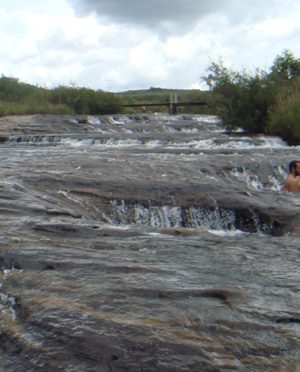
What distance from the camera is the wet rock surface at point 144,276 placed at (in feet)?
10.2

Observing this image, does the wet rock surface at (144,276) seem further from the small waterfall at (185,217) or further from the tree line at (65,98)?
the tree line at (65,98)

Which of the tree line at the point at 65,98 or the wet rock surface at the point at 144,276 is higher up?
the tree line at the point at 65,98

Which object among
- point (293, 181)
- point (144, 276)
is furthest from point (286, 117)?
point (144, 276)

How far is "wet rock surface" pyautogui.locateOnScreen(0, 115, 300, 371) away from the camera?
310cm

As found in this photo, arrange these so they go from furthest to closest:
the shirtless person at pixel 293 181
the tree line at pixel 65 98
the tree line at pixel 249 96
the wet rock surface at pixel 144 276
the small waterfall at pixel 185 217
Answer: the tree line at pixel 65 98 → the tree line at pixel 249 96 → the shirtless person at pixel 293 181 → the small waterfall at pixel 185 217 → the wet rock surface at pixel 144 276

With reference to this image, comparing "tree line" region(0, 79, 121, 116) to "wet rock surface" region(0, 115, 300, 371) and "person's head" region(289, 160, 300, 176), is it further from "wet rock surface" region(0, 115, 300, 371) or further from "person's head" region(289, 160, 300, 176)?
"wet rock surface" region(0, 115, 300, 371)

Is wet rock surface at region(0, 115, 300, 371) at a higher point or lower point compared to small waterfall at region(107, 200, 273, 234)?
higher

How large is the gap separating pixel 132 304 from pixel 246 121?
17187 millimetres

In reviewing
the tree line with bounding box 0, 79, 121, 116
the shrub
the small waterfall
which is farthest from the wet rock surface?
the tree line with bounding box 0, 79, 121, 116

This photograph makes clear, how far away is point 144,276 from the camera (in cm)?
413

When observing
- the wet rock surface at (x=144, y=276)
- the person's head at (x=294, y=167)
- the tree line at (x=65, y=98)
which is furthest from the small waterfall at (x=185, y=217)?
the tree line at (x=65, y=98)

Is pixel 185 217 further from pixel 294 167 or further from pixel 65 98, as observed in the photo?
pixel 65 98

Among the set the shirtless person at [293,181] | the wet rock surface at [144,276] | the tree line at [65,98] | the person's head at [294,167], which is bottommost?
the wet rock surface at [144,276]

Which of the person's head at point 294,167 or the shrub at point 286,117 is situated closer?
the person's head at point 294,167
